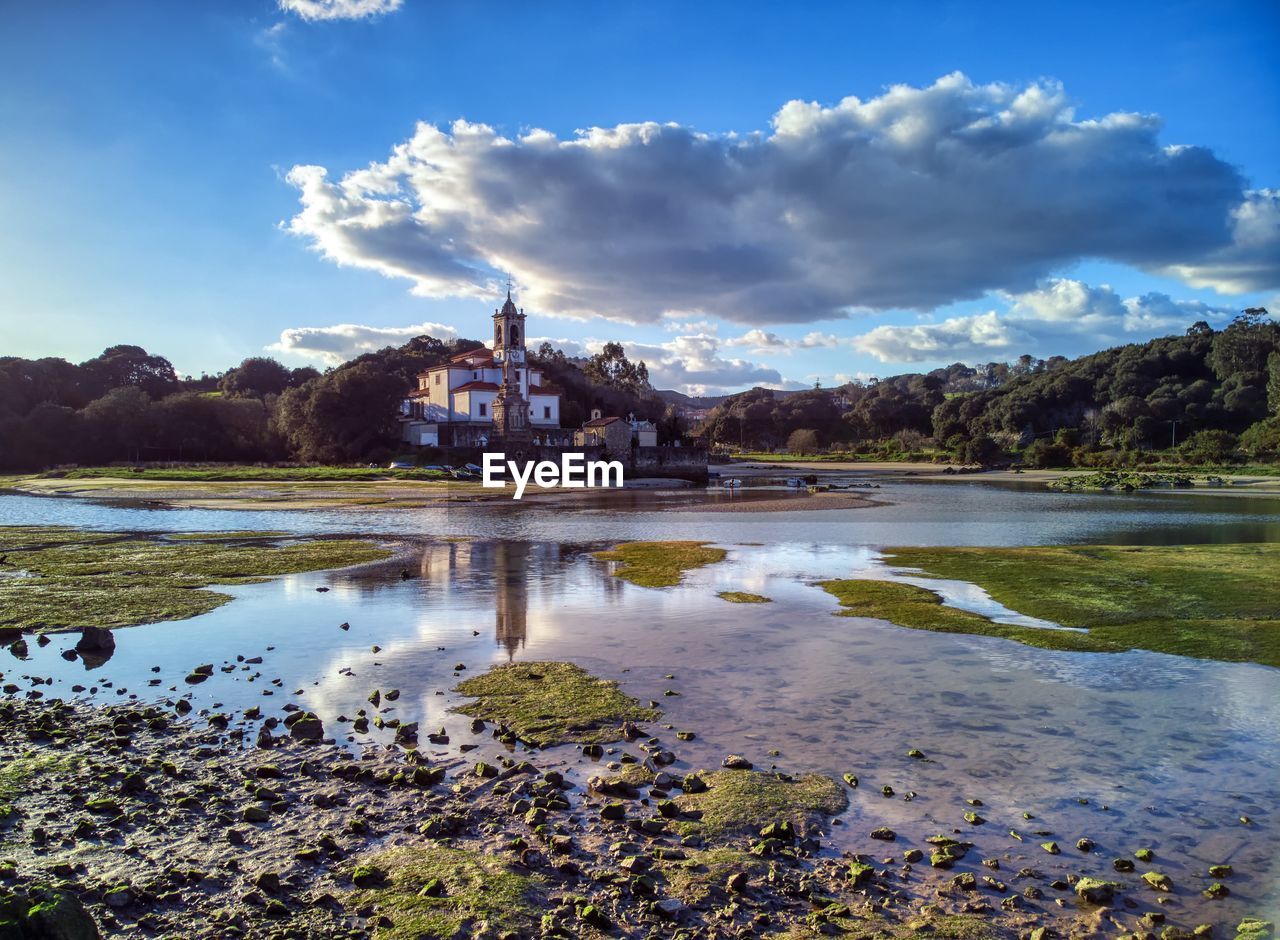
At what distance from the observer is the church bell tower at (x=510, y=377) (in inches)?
3696

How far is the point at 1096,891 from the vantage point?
6.62 metres

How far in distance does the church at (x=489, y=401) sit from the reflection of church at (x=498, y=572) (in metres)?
61.2

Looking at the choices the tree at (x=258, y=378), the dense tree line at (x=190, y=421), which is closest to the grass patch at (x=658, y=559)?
the dense tree line at (x=190, y=421)

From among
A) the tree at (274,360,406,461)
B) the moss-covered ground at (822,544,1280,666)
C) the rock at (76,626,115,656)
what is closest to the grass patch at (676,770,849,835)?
the moss-covered ground at (822,544,1280,666)

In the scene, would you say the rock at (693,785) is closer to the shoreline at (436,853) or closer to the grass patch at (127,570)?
the shoreline at (436,853)

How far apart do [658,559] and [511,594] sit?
7.77m

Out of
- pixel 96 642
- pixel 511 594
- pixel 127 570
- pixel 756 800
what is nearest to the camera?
pixel 756 800

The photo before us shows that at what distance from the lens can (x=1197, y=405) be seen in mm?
106188

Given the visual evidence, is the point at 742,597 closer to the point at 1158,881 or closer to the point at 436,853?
the point at 1158,881

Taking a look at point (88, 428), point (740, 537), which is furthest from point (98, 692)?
point (88, 428)

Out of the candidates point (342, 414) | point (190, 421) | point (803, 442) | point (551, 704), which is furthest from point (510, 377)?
point (551, 704)

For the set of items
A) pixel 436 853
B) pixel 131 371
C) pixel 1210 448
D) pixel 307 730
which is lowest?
pixel 436 853

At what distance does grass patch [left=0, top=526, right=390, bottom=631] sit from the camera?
17.9m

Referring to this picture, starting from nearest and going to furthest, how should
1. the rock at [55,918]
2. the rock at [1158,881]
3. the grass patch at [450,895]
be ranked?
1. the rock at [55,918]
2. the grass patch at [450,895]
3. the rock at [1158,881]
